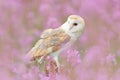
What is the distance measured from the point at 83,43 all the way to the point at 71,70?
1825 millimetres

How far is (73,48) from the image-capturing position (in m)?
3.27

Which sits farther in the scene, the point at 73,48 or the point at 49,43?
the point at 73,48

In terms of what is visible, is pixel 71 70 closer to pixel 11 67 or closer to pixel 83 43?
pixel 11 67

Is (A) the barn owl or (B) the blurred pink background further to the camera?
(A) the barn owl

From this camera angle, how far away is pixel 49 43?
288 centimetres

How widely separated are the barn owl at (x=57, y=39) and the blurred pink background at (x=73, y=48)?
70mm

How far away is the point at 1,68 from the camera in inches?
109

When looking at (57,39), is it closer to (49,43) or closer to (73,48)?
(49,43)

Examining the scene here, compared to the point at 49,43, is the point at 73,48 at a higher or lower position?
higher

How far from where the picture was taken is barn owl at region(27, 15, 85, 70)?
283 cm

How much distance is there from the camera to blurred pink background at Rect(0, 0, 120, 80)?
253 cm

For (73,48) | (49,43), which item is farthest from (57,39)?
(73,48)

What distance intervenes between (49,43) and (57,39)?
0.06 m

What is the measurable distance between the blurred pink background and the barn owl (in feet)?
0.23
